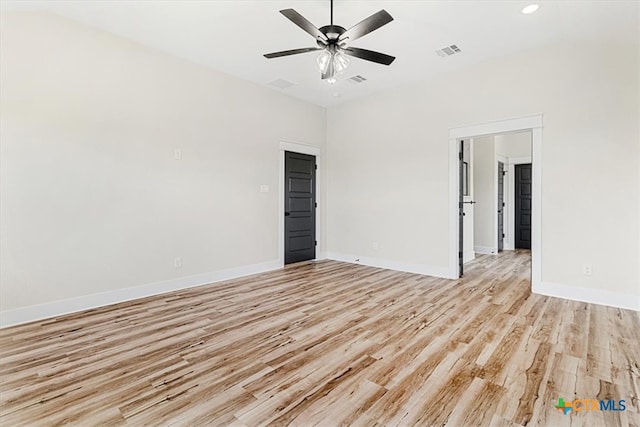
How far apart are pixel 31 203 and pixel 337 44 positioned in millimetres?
3439

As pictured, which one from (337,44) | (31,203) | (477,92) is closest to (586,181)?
(477,92)

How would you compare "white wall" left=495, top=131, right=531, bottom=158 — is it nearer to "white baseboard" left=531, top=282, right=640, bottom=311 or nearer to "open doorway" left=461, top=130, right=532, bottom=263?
"open doorway" left=461, top=130, right=532, bottom=263

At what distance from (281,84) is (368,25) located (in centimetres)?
283

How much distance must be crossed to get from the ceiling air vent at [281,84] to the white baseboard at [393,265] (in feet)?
11.0

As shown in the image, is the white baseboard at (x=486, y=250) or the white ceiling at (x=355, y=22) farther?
the white baseboard at (x=486, y=250)

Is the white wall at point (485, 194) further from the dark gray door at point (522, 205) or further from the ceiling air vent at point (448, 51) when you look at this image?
the ceiling air vent at point (448, 51)

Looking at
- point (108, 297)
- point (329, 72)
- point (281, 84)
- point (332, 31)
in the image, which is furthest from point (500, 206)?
point (108, 297)

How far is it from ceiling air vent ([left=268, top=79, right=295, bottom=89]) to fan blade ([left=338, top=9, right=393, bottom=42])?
2.44 meters

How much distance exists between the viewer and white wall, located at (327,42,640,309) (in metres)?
3.40

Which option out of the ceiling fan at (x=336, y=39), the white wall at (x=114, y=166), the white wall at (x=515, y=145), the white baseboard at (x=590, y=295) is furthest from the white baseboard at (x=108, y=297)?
the white wall at (x=515, y=145)

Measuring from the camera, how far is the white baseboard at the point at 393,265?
4812mm

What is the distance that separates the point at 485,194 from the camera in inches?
278
